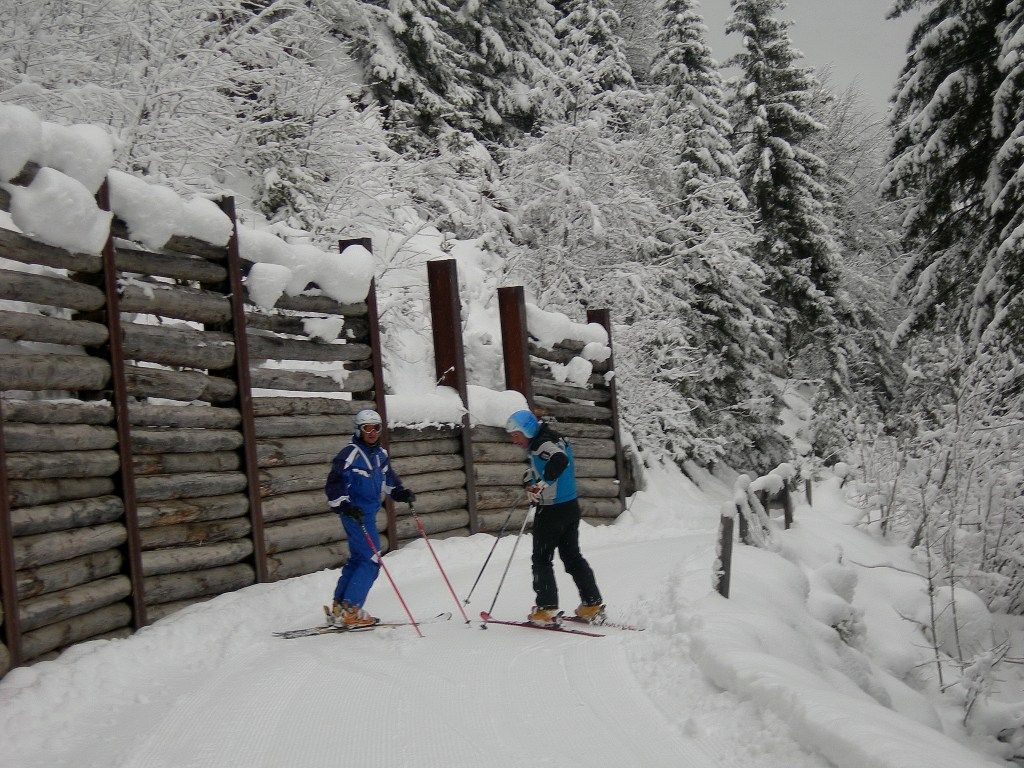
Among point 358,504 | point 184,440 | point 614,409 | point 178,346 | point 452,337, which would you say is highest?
point 452,337

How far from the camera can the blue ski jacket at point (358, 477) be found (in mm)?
7453

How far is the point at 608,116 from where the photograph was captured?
2048 centimetres

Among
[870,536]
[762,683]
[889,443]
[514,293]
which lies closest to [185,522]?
[762,683]

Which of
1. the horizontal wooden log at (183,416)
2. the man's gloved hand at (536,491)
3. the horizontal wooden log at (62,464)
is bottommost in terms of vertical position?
the man's gloved hand at (536,491)

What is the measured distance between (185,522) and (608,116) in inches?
607

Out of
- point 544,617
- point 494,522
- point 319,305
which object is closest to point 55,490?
point 544,617

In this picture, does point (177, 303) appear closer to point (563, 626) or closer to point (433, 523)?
point (563, 626)

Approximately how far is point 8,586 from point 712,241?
17.5m

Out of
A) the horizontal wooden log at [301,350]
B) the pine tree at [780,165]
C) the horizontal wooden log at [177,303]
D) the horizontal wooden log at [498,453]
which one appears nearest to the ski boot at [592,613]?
the horizontal wooden log at [301,350]

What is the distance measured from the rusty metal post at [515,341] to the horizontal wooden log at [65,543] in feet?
24.1

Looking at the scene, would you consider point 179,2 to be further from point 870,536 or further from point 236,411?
point 870,536

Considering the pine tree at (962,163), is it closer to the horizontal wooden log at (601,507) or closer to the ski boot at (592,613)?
the horizontal wooden log at (601,507)

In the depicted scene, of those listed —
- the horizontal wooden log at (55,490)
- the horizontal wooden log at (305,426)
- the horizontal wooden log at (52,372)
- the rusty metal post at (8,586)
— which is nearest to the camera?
the rusty metal post at (8,586)

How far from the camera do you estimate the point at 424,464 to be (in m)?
11.2
